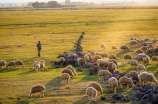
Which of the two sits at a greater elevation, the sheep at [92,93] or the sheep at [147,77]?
the sheep at [147,77]

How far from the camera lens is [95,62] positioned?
2372 centimetres

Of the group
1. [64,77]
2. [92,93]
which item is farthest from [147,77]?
[64,77]

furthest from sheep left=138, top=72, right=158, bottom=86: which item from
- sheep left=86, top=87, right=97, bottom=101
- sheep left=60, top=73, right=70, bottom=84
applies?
sheep left=60, top=73, right=70, bottom=84

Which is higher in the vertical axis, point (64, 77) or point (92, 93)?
point (64, 77)

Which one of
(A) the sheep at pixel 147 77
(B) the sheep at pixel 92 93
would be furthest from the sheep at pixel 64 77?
(A) the sheep at pixel 147 77

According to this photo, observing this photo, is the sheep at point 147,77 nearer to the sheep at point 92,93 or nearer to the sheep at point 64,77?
the sheep at point 92,93

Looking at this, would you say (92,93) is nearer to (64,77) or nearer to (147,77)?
(64,77)

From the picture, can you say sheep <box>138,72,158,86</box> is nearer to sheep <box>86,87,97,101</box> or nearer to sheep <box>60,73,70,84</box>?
sheep <box>86,87,97,101</box>

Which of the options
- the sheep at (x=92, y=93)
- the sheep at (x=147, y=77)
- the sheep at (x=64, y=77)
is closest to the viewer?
the sheep at (x=92, y=93)

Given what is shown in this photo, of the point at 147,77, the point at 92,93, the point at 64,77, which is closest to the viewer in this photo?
the point at 92,93

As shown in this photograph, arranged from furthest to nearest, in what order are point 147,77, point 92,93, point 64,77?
point 64,77, point 147,77, point 92,93

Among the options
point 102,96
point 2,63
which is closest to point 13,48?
point 2,63

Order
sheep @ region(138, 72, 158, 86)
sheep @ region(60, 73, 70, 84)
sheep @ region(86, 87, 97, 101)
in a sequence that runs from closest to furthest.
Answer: sheep @ region(86, 87, 97, 101) < sheep @ region(138, 72, 158, 86) < sheep @ region(60, 73, 70, 84)

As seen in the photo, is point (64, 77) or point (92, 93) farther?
point (64, 77)
